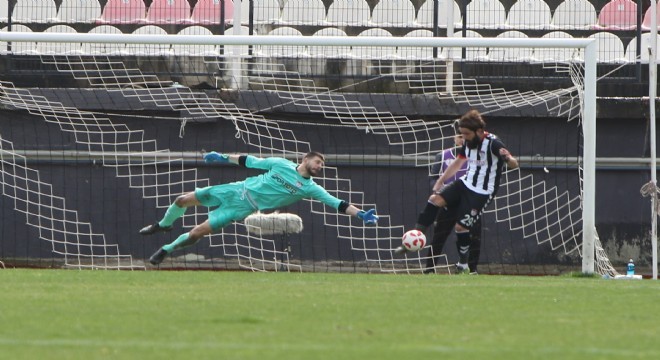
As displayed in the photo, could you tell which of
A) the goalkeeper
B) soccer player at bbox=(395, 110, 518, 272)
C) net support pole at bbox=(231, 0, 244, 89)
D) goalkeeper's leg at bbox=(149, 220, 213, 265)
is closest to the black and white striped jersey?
soccer player at bbox=(395, 110, 518, 272)

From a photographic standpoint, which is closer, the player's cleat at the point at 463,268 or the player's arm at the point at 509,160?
the player's arm at the point at 509,160

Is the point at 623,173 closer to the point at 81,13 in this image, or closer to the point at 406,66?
the point at 406,66

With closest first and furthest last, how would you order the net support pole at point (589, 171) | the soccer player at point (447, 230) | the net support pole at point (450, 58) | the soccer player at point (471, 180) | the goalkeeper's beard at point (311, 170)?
the soccer player at point (471, 180)
the goalkeeper's beard at point (311, 170)
the net support pole at point (589, 171)
the soccer player at point (447, 230)
the net support pole at point (450, 58)

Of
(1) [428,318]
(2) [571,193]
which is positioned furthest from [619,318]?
(2) [571,193]

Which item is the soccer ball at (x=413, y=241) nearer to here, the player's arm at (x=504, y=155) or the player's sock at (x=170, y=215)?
the player's arm at (x=504, y=155)

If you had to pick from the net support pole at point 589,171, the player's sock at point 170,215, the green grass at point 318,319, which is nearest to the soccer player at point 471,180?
the net support pole at point 589,171

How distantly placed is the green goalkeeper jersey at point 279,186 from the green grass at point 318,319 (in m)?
2.24

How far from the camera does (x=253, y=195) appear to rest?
1359 cm

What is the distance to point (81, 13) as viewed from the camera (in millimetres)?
19750

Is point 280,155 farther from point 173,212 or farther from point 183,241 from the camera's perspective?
point 183,241

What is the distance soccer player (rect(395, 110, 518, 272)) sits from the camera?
43.2 feet

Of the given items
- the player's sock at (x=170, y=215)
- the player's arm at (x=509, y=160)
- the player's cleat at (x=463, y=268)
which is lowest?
the player's cleat at (x=463, y=268)

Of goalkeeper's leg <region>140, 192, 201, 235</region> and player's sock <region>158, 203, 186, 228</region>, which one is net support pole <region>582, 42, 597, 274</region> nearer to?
goalkeeper's leg <region>140, 192, 201, 235</region>

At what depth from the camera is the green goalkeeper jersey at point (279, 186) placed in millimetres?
13398
